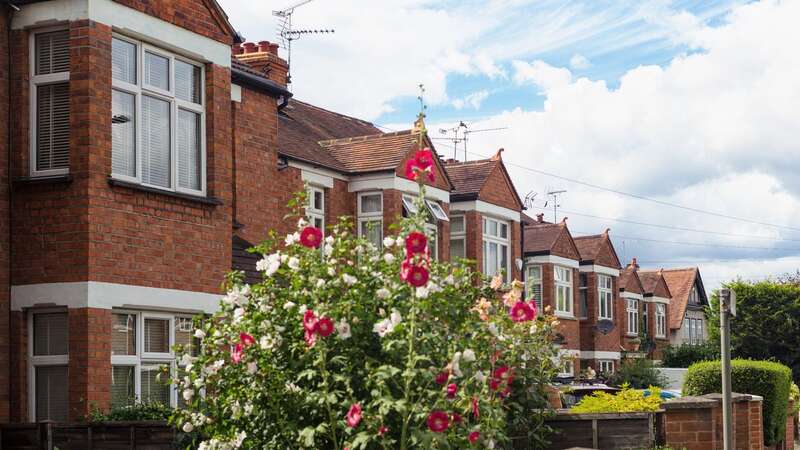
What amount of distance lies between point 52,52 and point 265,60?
1053cm

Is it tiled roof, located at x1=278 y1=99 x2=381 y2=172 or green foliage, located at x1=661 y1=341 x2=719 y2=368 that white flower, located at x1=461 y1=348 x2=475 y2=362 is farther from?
green foliage, located at x1=661 y1=341 x2=719 y2=368

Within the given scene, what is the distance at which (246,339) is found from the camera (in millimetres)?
7660

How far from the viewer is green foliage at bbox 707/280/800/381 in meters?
41.9

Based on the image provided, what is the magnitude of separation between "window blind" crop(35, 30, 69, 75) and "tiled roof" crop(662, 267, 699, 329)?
182 feet

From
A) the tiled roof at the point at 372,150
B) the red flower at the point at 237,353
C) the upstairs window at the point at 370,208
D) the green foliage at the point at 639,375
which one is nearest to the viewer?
the red flower at the point at 237,353

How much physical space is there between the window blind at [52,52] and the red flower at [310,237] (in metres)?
6.65

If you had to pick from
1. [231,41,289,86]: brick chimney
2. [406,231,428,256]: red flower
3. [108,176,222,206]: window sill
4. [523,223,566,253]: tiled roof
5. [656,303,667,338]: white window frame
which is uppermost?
[231,41,289,86]: brick chimney

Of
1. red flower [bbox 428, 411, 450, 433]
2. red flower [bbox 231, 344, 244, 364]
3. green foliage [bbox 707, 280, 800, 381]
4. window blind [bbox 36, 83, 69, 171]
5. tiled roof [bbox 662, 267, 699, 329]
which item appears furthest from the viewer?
tiled roof [bbox 662, 267, 699, 329]

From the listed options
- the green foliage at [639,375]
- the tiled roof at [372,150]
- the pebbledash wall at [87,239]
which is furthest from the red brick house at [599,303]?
the pebbledash wall at [87,239]

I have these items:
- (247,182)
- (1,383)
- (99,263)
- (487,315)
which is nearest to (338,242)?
(487,315)

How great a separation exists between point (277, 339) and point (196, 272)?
711cm

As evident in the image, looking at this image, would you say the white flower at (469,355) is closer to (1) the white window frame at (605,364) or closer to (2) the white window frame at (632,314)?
(1) the white window frame at (605,364)

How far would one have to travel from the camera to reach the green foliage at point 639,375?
125 ft

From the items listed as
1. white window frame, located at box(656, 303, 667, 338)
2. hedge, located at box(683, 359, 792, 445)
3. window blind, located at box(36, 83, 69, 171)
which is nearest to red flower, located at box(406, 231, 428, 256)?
window blind, located at box(36, 83, 69, 171)
